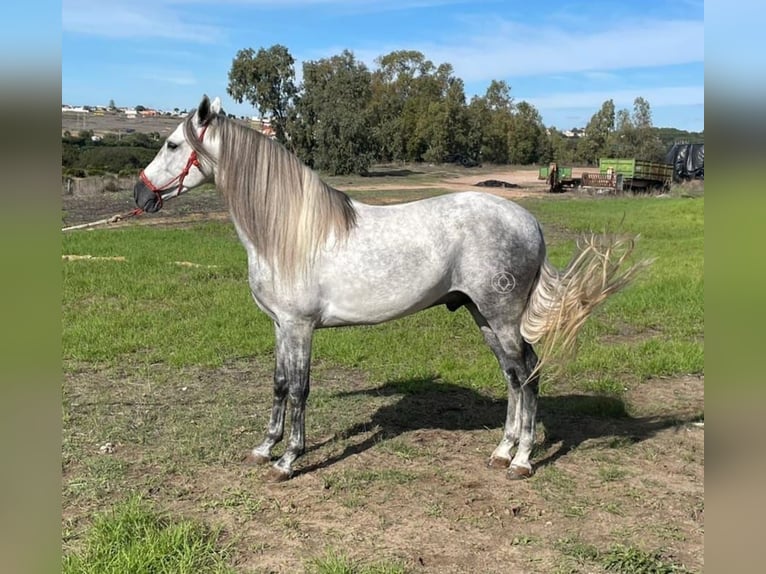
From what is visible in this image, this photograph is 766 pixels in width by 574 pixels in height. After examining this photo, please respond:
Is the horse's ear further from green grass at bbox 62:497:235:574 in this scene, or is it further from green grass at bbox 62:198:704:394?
green grass at bbox 62:198:704:394

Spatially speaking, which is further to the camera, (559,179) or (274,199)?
(559,179)

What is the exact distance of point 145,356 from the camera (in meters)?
6.42

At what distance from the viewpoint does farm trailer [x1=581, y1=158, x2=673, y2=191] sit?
1273 inches

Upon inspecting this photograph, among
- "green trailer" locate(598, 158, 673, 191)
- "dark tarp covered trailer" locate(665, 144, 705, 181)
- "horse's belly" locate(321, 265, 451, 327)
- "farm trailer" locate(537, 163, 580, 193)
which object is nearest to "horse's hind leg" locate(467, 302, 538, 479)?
"horse's belly" locate(321, 265, 451, 327)

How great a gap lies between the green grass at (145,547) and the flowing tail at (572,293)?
2.17 metres

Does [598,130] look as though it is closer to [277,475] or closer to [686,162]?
[686,162]

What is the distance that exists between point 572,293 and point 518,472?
1188 mm

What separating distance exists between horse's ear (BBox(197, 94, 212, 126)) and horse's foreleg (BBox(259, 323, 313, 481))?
1.33 m

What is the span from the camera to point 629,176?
1313 inches

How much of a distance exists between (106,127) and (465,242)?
49.9 metres

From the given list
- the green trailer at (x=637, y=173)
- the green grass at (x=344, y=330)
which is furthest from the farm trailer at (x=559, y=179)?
the green grass at (x=344, y=330)

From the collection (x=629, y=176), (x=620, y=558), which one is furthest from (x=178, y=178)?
(x=629, y=176)
